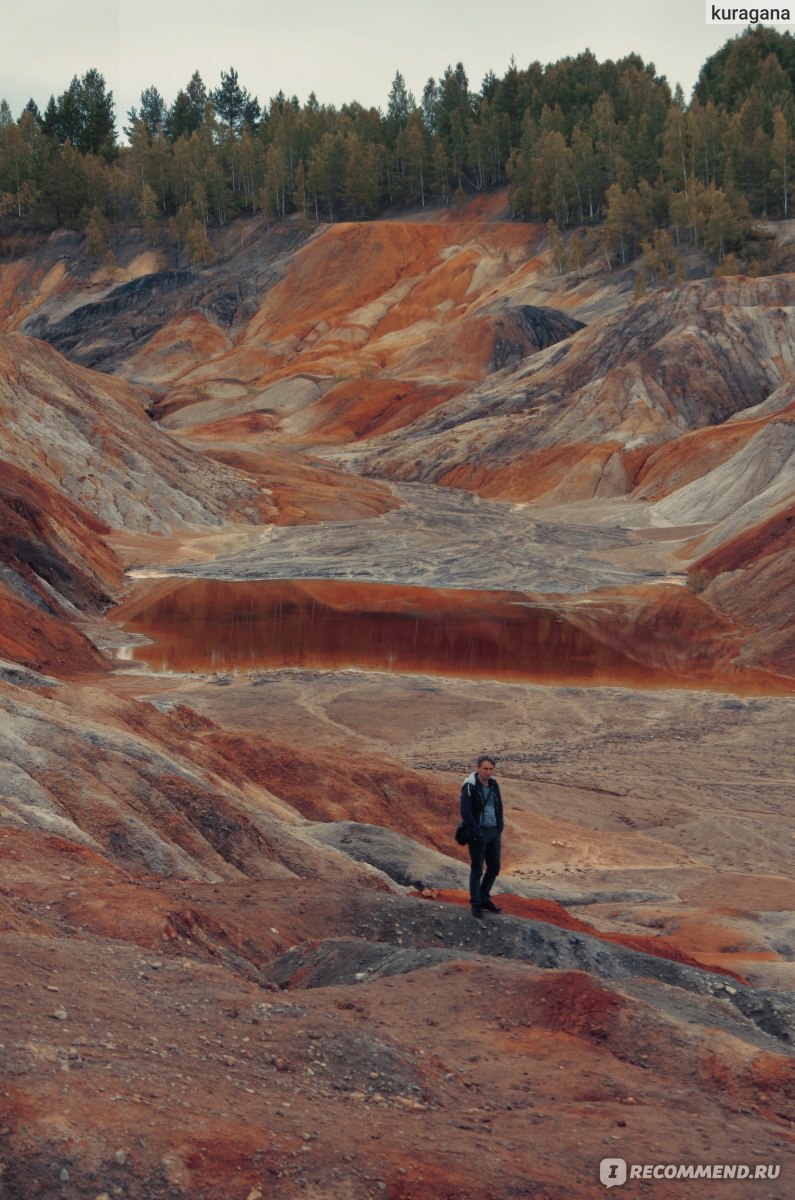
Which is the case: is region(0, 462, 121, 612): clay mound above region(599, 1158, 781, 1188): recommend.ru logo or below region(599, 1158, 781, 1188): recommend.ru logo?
above

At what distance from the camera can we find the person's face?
501 inches

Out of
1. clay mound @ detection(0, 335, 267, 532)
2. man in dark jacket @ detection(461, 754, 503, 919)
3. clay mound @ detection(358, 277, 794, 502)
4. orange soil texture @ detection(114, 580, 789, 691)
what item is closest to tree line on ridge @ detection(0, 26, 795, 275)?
clay mound @ detection(358, 277, 794, 502)

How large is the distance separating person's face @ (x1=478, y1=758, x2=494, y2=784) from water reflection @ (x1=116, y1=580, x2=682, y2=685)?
2433 cm

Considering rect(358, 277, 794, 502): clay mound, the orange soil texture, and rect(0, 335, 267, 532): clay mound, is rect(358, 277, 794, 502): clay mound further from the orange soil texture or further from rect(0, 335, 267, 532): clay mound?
the orange soil texture

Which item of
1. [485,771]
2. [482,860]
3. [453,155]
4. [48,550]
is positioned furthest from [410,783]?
[453,155]

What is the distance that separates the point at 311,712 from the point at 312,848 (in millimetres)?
14031

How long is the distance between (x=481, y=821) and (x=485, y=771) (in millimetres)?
525

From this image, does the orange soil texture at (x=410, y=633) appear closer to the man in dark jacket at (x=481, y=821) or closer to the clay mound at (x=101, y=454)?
the clay mound at (x=101, y=454)

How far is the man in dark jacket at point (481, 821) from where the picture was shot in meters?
12.8

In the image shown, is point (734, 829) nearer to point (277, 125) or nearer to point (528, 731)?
point (528, 731)

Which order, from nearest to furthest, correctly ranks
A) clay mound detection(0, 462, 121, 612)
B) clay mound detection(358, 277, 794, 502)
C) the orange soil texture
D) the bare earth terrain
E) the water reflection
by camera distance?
the bare earth terrain, the orange soil texture, the water reflection, clay mound detection(0, 462, 121, 612), clay mound detection(358, 277, 794, 502)

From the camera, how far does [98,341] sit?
130500 millimetres

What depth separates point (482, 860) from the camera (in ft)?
42.7

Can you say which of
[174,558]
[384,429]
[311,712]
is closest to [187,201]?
[384,429]
